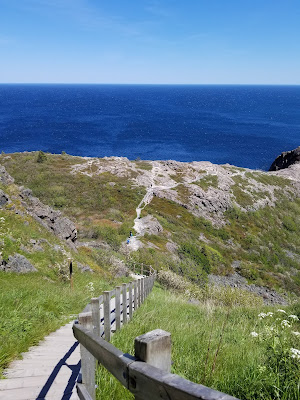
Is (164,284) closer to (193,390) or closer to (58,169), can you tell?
(193,390)

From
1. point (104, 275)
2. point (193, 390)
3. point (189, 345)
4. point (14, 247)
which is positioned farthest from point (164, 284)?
point (193, 390)

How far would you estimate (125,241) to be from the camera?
38000 millimetres

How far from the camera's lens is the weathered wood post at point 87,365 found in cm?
385

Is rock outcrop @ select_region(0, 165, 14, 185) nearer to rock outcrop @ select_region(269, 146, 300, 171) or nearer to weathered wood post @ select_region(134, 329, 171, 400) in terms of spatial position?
weathered wood post @ select_region(134, 329, 171, 400)

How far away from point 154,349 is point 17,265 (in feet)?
43.8

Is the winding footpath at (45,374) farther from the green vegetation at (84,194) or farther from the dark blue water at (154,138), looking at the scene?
the dark blue water at (154,138)

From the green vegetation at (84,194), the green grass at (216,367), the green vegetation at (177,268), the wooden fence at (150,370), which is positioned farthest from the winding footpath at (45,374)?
the green vegetation at (84,194)

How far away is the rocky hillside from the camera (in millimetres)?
38688

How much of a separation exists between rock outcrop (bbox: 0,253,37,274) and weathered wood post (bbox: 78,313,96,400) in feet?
35.8

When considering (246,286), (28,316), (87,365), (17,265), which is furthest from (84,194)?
(87,365)

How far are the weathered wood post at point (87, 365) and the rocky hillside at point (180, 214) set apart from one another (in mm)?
21717

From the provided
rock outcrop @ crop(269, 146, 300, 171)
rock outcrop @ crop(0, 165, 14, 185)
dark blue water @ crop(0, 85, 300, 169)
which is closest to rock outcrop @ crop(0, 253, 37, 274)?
rock outcrop @ crop(0, 165, 14, 185)

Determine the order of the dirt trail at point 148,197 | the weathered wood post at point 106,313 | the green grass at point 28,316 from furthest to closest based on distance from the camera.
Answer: the dirt trail at point 148,197 < the weathered wood post at point 106,313 < the green grass at point 28,316

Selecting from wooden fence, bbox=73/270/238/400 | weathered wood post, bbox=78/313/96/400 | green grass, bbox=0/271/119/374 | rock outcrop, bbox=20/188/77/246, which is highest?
wooden fence, bbox=73/270/238/400
